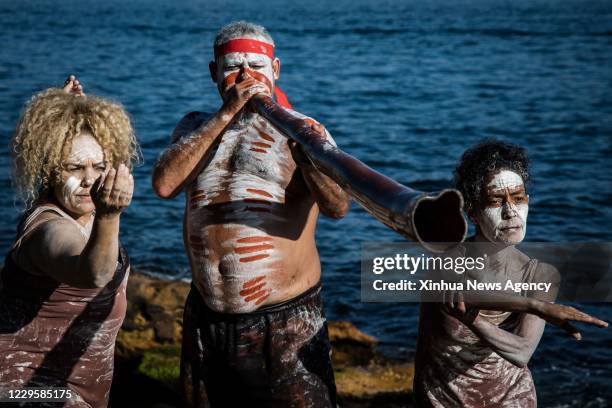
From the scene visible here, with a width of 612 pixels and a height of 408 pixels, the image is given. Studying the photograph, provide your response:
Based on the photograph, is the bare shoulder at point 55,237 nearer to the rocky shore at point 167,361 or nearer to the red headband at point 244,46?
the red headband at point 244,46

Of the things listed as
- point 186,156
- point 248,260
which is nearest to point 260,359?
point 248,260

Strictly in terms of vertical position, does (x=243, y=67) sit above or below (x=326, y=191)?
above

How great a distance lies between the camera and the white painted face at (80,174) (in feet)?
12.0

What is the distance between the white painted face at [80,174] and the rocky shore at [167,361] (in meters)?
4.51

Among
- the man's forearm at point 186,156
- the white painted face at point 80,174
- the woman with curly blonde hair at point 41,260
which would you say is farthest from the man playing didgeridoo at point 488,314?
the white painted face at point 80,174

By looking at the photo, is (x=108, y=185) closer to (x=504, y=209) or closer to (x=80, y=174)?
(x=80, y=174)

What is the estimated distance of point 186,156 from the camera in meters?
3.87

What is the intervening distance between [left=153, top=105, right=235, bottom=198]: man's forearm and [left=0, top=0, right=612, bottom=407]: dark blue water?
22.1ft

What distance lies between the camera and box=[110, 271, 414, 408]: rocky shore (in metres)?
7.98

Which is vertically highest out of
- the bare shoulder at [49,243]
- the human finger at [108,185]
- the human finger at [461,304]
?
the human finger at [108,185]

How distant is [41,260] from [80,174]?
435 mm

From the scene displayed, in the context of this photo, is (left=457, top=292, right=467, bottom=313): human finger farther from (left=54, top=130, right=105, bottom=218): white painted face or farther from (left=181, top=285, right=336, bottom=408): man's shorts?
(left=54, top=130, right=105, bottom=218): white painted face

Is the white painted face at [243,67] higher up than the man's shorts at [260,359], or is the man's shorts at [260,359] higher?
the white painted face at [243,67]

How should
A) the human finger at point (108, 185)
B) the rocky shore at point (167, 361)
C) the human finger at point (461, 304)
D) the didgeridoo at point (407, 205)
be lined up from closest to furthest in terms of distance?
1. the didgeridoo at point (407, 205)
2. the human finger at point (108, 185)
3. the human finger at point (461, 304)
4. the rocky shore at point (167, 361)
